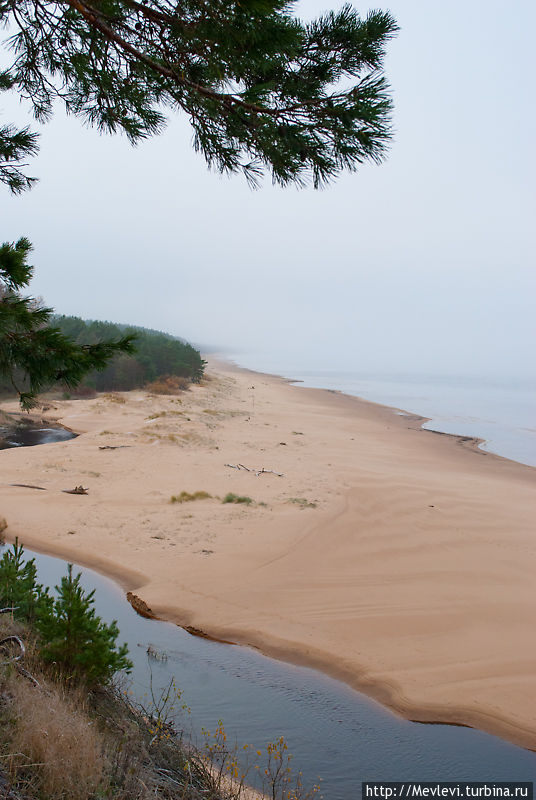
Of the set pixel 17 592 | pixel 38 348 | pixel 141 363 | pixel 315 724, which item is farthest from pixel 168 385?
pixel 38 348

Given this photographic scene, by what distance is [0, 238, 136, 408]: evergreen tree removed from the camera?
3006 millimetres

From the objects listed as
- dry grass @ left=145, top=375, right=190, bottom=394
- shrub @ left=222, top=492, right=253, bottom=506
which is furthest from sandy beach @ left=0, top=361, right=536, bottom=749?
dry grass @ left=145, top=375, right=190, bottom=394

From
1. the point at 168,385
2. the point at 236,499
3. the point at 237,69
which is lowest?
the point at 236,499

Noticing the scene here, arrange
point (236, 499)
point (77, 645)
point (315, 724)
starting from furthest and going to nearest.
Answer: point (236, 499) → point (315, 724) → point (77, 645)

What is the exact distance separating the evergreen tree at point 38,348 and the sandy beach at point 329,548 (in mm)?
4388

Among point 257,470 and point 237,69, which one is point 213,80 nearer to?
point 237,69

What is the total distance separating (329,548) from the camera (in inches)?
356

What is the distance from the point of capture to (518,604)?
7.11 metres

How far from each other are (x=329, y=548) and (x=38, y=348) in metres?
7.05

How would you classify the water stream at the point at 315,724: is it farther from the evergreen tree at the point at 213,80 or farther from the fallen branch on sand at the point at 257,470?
the fallen branch on sand at the point at 257,470

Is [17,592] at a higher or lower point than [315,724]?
higher

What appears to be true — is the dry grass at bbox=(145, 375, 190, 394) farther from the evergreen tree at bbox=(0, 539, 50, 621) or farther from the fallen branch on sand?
the evergreen tree at bbox=(0, 539, 50, 621)

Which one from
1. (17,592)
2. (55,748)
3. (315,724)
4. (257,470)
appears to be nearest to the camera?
(55,748)

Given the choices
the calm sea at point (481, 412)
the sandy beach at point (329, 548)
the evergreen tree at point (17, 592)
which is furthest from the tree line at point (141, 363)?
the evergreen tree at point (17, 592)
